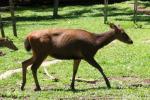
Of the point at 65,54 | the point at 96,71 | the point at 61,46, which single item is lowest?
the point at 96,71

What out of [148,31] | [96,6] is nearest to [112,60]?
[148,31]

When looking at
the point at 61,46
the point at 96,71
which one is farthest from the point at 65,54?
the point at 96,71

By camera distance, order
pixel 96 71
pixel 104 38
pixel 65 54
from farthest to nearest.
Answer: pixel 96 71 → pixel 104 38 → pixel 65 54

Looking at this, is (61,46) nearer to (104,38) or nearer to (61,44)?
(61,44)

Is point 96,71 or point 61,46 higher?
point 61,46

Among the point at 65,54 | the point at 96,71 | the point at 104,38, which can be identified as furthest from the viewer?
the point at 96,71

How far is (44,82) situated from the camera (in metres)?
13.8

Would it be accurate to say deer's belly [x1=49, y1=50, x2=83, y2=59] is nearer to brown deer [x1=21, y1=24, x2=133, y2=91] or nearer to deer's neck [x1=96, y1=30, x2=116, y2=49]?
brown deer [x1=21, y1=24, x2=133, y2=91]

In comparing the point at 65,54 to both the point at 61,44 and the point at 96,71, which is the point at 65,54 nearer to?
the point at 61,44

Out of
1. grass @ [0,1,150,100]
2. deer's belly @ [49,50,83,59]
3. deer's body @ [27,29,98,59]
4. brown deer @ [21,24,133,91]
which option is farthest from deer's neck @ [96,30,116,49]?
grass @ [0,1,150,100]

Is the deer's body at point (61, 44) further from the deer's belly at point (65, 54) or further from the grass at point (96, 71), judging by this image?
the grass at point (96, 71)

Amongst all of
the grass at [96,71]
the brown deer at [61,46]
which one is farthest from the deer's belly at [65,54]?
the grass at [96,71]

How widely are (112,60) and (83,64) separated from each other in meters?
1.03

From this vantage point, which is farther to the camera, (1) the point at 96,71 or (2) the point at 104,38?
(1) the point at 96,71
